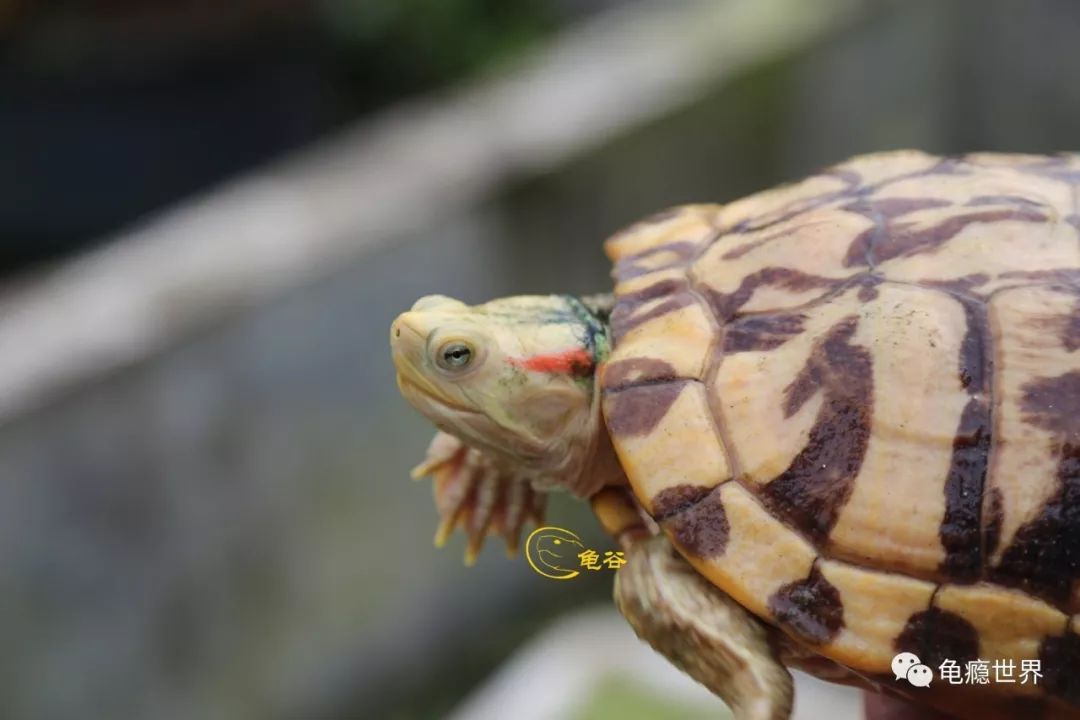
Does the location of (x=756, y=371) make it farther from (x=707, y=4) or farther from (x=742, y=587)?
(x=707, y=4)

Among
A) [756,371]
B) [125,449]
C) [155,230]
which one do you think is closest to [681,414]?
[756,371]

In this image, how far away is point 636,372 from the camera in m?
0.61

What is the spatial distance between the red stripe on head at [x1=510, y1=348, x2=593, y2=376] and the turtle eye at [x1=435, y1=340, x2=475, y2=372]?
1.0 inches

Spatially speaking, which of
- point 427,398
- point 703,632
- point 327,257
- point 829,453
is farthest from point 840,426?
point 327,257

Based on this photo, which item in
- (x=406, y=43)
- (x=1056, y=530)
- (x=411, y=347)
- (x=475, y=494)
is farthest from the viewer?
(x=406, y=43)

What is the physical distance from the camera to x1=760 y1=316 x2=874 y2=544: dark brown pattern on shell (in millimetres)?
556

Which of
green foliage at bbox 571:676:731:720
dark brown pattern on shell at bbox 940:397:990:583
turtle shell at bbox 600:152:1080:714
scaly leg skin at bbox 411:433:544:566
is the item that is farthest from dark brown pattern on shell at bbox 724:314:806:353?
green foliage at bbox 571:676:731:720

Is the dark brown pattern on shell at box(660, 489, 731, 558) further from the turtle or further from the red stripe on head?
the red stripe on head

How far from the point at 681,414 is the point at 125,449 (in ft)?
3.41

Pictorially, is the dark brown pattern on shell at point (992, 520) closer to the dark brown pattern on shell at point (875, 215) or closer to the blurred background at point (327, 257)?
the dark brown pattern on shell at point (875, 215)

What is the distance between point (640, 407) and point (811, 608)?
0.14 m

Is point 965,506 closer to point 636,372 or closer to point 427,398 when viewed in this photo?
point 636,372

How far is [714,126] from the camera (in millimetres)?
2035

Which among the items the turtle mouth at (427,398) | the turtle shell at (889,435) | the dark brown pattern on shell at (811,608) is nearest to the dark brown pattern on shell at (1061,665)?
the turtle shell at (889,435)
